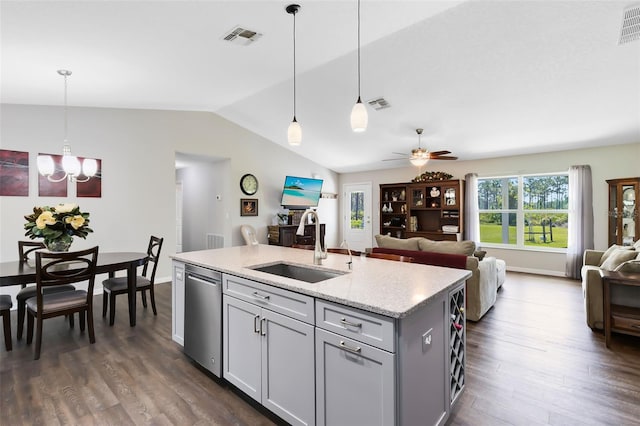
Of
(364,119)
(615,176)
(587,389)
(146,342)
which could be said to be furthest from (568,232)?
(146,342)

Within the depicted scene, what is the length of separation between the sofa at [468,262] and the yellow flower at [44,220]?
3.51 metres

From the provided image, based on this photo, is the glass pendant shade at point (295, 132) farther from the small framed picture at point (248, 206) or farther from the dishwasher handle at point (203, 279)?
the small framed picture at point (248, 206)

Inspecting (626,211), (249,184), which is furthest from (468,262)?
(249,184)

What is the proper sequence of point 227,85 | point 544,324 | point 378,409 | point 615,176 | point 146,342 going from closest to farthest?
1. point 378,409
2. point 146,342
3. point 544,324
4. point 227,85
5. point 615,176

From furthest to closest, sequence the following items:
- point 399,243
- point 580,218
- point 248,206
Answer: point 248,206 < point 580,218 < point 399,243

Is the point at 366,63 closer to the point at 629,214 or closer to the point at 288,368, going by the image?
the point at 288,368

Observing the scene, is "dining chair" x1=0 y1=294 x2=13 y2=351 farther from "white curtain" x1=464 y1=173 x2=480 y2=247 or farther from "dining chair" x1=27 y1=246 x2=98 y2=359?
"white curtain" x1=464 y1=173 x2=480 y2=247

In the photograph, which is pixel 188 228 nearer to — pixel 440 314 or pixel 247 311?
pixel 247 311

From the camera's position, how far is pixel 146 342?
300 centimetres

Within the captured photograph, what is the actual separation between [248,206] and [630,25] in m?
5.97

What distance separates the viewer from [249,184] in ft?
21.8

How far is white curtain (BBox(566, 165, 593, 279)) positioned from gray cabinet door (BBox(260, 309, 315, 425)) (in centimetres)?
604

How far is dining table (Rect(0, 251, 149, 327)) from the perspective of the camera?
266 centimetres

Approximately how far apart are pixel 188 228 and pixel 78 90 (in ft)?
14.0
